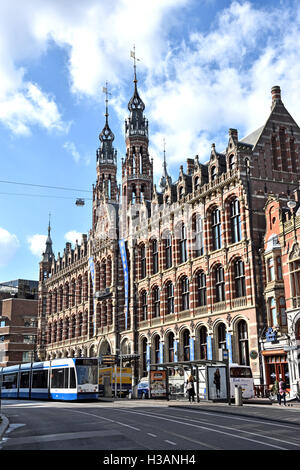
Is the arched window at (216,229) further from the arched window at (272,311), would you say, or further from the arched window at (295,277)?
the arched window at (295,277)

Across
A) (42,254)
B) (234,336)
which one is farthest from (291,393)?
(42,254)

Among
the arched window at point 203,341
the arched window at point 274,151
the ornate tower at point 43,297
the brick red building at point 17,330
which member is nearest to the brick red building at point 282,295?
the arched window at point 274,151

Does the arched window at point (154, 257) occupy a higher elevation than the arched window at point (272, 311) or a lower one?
higher

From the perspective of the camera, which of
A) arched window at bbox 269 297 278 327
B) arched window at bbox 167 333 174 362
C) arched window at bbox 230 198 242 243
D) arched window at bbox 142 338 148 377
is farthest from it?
arched window at bbox 142 338 148 377

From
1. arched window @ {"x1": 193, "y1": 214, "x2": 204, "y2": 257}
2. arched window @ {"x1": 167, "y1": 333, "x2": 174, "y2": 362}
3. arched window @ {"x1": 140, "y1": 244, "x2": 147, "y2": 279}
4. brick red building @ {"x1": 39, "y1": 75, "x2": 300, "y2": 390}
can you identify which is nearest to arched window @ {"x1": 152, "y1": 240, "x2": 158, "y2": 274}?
brick red building @ {"x1": 39, "y1": 75, "x2": 300, "y2": 390}

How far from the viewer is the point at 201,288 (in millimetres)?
42594

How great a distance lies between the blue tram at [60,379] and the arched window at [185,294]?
12.2 meters

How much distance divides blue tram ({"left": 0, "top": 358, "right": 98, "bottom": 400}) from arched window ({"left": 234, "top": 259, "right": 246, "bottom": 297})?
11507 millimetres

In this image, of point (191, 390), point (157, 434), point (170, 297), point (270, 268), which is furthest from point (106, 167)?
point (157, 434)

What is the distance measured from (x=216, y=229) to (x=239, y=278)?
204 inches

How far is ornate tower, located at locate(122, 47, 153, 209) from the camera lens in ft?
204

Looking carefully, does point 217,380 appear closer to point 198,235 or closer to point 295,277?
point 295,277

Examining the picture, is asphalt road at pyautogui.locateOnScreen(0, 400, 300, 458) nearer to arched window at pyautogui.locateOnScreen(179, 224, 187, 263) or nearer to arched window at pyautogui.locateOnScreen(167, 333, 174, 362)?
arched window at pyautogui.locateOnScreen(167, 333, 174, 362)

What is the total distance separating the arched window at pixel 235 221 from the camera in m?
38.7
